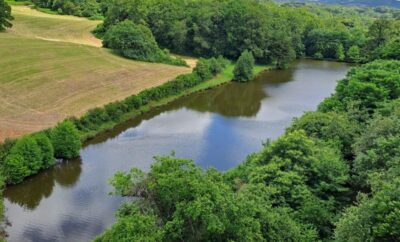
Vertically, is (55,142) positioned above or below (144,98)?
below

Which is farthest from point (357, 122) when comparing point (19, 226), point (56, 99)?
point (56, 99)

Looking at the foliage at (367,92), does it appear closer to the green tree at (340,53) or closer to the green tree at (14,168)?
the green tree at (14,168)

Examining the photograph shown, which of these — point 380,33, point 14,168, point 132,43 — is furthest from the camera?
point 380,33

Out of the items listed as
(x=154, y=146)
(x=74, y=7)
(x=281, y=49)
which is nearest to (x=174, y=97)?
(x=154, y=146)

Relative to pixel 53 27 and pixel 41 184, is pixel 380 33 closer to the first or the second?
pixel 53 27

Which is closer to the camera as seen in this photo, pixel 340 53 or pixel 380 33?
pixel 380 33

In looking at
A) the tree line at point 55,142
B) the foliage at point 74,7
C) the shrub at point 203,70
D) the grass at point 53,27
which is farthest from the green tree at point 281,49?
the foliage at point 74,7

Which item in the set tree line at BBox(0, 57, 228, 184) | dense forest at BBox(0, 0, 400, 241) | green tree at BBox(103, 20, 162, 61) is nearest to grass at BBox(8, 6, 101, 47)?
green tree at BBox(103, 20, 162, 61)
